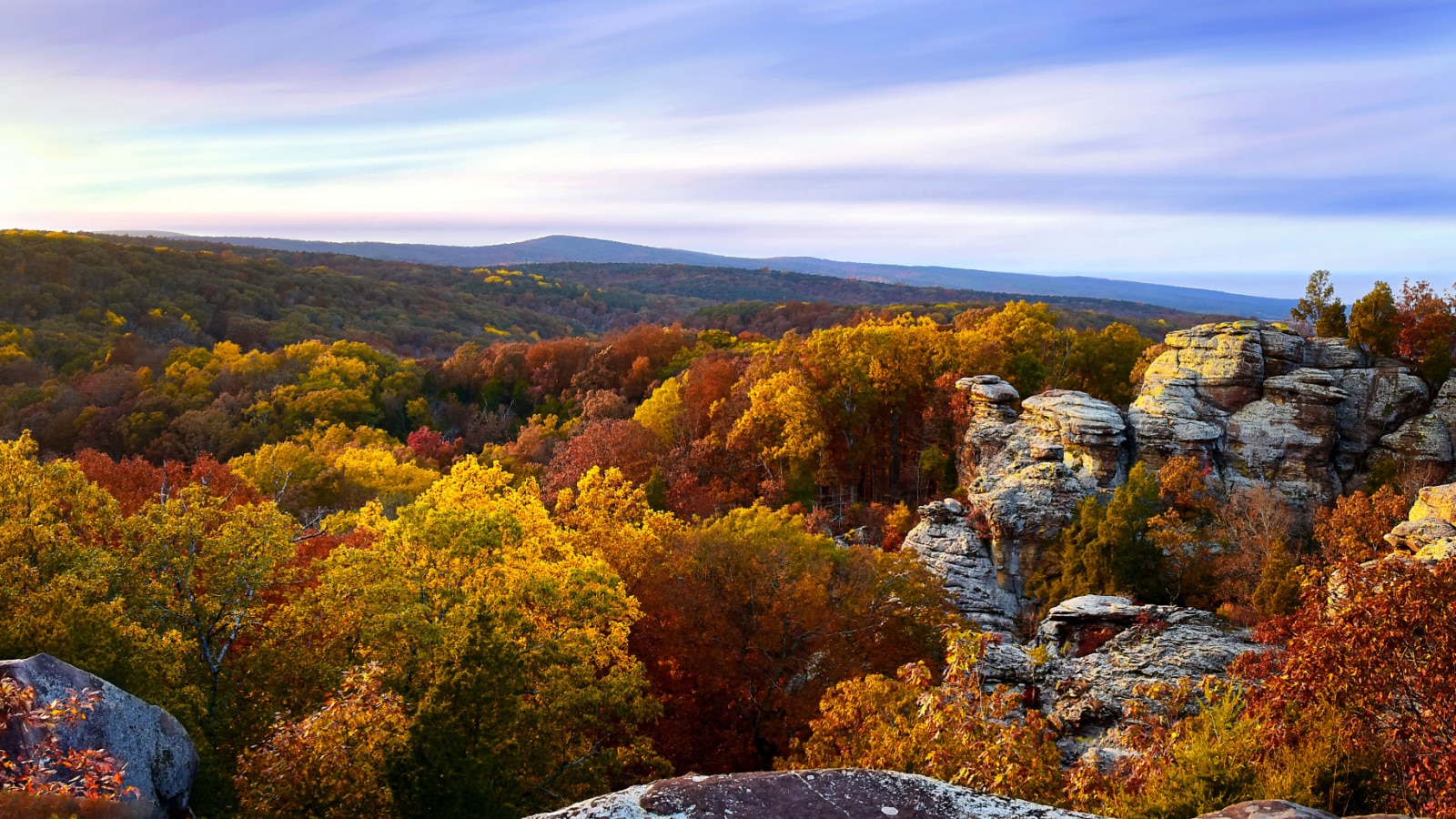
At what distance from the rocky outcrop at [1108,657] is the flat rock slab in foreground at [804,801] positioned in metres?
11.4

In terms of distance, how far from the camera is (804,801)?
784 centimetres

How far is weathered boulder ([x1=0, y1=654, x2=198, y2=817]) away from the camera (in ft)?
35.2

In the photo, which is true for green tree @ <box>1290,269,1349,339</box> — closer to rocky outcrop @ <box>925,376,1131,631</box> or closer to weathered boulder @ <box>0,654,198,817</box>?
rocky outcrop @ <box>925,376,1131,631</box>

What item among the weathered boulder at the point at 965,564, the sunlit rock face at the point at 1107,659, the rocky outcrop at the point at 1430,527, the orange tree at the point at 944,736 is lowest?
the weathered boulder at the point at 965,564

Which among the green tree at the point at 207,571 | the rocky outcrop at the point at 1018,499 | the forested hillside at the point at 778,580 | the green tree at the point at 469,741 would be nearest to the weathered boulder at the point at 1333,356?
the forested hillside at the point at 778,580

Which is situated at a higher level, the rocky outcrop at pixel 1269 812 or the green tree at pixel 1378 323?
the green tree at pixel 1378 323

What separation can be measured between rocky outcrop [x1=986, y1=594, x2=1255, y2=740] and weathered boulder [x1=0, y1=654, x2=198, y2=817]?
1659 centimetres

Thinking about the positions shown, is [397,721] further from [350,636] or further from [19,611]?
[19,611]

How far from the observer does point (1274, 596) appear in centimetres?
2373

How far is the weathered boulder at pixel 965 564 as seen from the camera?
3111cm

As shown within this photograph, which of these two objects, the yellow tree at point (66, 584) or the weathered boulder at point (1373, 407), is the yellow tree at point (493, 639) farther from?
the weathered boulder at point (1373, 407)

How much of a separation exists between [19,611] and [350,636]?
530cm

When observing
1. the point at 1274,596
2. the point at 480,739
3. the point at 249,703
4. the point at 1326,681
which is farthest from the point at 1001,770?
the point at 1274,596

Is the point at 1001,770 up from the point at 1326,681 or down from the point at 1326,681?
down
